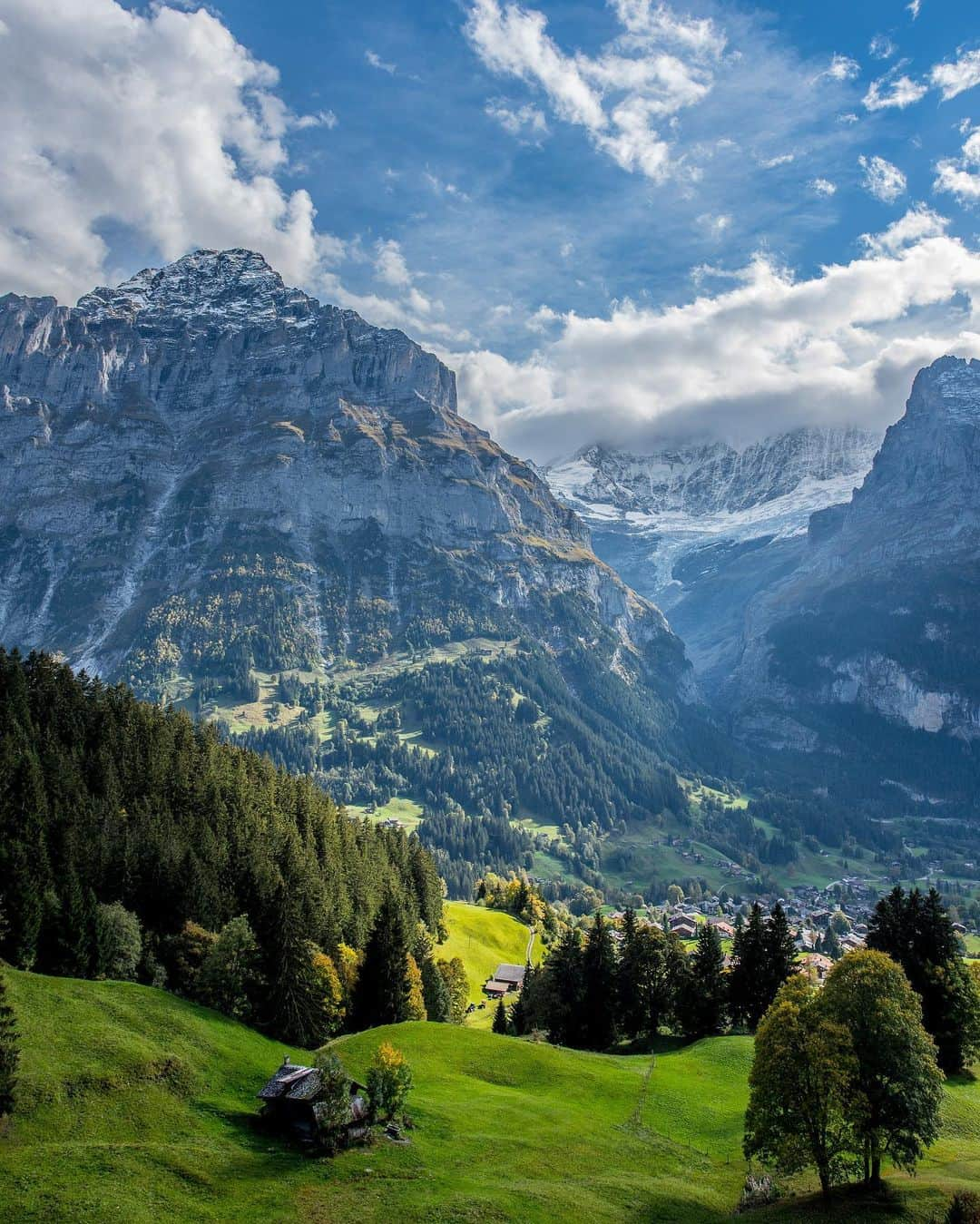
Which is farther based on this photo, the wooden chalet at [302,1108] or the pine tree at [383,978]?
the pine tree at [383,978]

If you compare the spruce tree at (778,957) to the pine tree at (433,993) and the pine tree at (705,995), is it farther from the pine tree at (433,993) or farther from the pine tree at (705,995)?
Answer: the pine tree at (433,993)

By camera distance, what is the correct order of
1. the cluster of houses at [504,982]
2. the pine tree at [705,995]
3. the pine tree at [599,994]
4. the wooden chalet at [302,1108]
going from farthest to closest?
the cluster of houses at [504,982], the pine tree at [599,994], the pine tree at [705,995], the wooden chalet at [302,1108]

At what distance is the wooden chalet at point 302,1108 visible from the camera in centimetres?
4659

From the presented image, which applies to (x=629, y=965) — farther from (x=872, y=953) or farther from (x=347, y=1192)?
(x=347, y=1192)

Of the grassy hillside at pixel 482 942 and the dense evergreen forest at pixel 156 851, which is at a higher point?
the dense evergreen forest at pixel 156 851

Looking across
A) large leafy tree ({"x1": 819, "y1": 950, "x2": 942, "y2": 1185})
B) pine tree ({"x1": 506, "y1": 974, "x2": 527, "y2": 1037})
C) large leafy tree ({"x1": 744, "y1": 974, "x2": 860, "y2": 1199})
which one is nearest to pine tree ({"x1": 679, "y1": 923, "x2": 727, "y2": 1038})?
pine tree ({"x1": 506, "y1": 974, "x2": 527, "y2": 1037})

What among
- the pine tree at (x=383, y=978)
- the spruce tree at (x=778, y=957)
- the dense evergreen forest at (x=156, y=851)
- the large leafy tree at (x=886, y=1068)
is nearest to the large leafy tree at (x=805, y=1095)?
the large leafy tree at (x=886, y=1068)

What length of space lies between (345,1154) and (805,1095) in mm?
25259

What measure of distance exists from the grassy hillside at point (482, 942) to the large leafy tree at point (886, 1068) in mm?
87484

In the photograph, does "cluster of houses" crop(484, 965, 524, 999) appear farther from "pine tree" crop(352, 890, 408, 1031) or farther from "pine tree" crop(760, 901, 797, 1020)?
"pine tree" crop(352, 890, 408, 1031)

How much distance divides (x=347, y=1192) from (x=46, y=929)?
36.0 meters

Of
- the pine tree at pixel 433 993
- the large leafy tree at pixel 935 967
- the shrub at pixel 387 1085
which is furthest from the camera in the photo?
the pine tree at pixel 433 993

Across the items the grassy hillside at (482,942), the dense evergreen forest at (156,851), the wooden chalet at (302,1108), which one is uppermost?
the dense evergreen forest at (156,851)

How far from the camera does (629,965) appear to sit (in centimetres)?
9125
